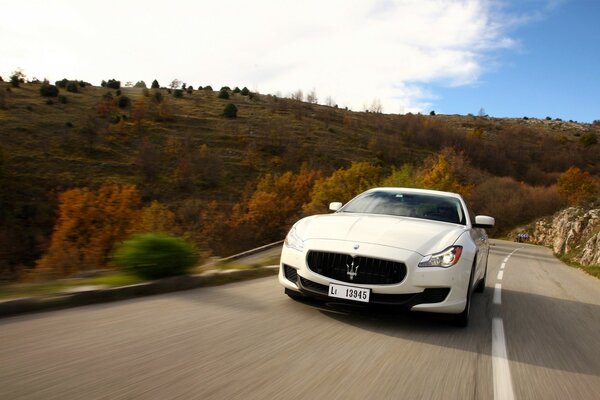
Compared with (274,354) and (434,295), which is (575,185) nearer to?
(434,295)

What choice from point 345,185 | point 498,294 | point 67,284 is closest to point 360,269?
point 67,284

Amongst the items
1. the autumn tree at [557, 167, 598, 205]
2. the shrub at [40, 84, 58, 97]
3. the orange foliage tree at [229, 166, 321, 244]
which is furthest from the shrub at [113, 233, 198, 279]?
the autumn tree at [557, 167, 598, 205]

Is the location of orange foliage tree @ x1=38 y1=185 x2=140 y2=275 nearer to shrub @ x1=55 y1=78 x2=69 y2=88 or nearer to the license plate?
the license plate

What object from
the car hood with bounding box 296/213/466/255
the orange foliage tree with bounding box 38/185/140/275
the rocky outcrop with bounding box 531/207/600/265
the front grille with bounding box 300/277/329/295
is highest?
the car hood with bounding box 296/213/466/255

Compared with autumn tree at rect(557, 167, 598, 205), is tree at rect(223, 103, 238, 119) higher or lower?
higher

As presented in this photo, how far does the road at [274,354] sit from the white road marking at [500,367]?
0.7 inches

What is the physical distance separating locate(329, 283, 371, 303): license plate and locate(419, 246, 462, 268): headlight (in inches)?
23.9

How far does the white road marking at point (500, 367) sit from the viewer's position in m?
3.36

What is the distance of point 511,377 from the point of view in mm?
3734

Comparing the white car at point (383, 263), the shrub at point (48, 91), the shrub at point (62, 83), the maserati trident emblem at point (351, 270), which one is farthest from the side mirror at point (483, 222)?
the shrub at point (62, 83)

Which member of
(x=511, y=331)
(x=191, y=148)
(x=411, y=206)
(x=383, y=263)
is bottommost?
(x=511, y=331)

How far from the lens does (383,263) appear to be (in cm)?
464

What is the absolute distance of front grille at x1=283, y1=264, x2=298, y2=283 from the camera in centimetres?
509

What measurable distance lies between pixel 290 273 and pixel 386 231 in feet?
3.67
